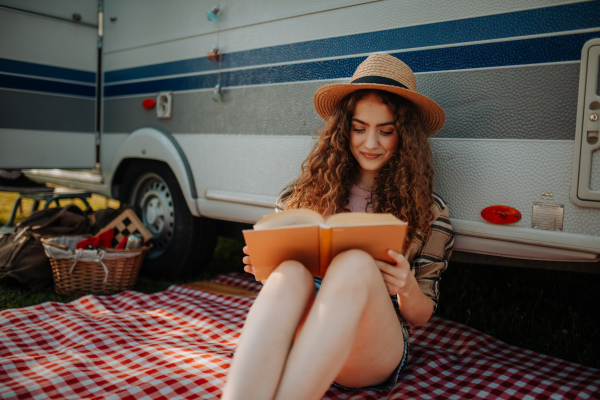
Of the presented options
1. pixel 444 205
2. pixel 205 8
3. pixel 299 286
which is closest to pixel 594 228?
pixel 444 205

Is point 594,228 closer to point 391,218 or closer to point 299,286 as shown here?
point 391,218

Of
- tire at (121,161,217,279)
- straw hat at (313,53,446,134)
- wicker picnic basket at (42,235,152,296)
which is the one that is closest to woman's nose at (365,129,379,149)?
straw hat at (313,53,446,134)

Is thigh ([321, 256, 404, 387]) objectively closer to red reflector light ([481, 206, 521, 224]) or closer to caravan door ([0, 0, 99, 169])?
red reflector light ([481, 206, 521, 224])

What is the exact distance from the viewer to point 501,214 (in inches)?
75.9

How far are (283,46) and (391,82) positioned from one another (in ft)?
3.06

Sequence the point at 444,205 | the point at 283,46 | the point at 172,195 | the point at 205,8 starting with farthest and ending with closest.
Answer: the point at 172,195
the point at 205,8
the point at 283,46
the point at 444,205

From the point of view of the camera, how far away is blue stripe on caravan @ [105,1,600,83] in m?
1.75

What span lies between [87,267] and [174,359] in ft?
4.21

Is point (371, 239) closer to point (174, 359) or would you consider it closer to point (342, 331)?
point (342, 331)

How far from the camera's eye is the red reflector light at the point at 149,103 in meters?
3.37

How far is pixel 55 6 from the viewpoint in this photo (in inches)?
138

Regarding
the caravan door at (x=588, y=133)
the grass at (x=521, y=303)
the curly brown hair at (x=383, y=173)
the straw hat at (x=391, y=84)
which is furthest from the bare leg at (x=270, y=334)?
the grass at (x=521, y=303)

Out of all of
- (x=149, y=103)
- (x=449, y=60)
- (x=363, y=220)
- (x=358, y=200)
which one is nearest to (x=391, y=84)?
(x=449, y=60)

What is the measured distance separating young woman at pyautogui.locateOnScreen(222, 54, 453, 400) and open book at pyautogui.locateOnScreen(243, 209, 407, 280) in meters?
0.04
